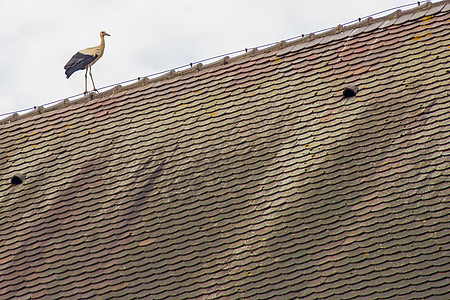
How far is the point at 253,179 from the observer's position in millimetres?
13016

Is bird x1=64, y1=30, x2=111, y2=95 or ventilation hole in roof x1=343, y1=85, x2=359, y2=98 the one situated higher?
bird x1=64, y1=30, x2=111, y2=95

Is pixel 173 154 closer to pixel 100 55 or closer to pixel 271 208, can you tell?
pixel 271 208

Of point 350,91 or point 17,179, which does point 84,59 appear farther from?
point 350,91

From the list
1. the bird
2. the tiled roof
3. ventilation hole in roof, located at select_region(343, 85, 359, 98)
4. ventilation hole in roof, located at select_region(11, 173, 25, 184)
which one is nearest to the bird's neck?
the bird

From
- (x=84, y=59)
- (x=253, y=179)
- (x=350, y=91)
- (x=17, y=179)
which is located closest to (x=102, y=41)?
(x=84, y=59)

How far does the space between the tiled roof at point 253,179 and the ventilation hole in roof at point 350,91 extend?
0.24ft

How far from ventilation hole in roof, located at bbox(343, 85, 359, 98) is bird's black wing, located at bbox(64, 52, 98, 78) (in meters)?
6.59

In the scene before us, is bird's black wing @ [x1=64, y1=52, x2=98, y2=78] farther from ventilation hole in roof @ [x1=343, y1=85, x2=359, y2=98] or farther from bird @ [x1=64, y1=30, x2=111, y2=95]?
ventilation hole in roof @ [x1=343, y1=85, x2=359, y2=98]

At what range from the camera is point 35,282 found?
12742 millimetres

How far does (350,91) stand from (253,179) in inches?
81.3

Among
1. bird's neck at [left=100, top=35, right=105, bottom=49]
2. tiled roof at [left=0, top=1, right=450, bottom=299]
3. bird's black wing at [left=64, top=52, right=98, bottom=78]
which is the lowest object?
tiled roof at [left=0, top=1, right=450, bottom=299]

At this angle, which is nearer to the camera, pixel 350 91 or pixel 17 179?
pixel 350 91

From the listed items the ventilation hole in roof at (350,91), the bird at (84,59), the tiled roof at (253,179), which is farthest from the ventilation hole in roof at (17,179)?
the ventilation hole in roof at (350,91)

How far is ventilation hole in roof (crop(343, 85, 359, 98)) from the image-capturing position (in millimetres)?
13656
